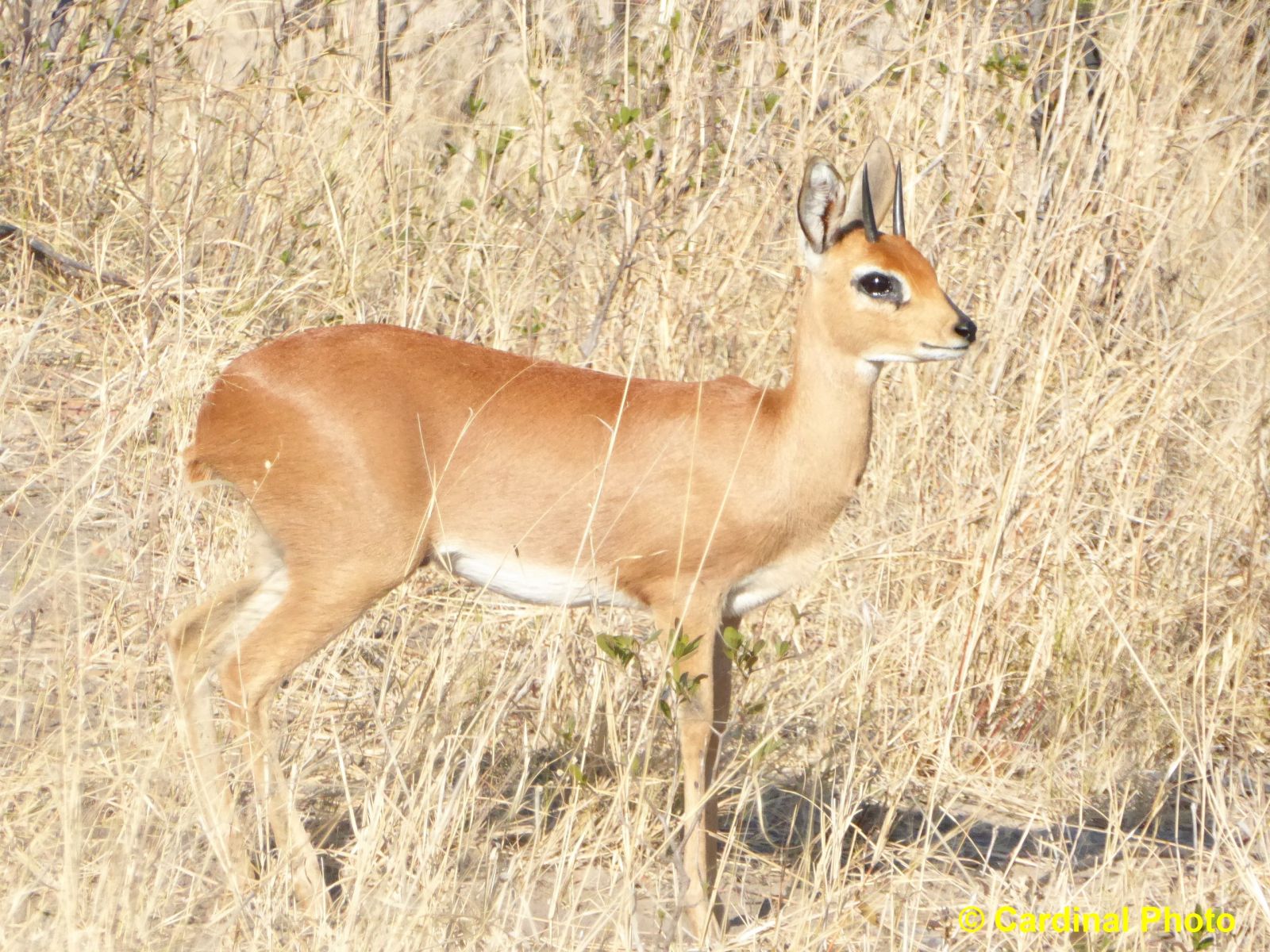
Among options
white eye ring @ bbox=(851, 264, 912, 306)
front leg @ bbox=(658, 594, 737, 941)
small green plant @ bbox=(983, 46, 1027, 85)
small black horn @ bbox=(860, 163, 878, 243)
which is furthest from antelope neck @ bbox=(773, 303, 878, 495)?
small green plant @ bbox=(983, 46, 1027, 85)

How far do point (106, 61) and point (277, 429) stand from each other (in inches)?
140

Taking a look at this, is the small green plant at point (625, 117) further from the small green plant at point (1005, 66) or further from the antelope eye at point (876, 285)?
the antelope eye at point (876, 285)

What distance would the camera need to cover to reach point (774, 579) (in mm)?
4055

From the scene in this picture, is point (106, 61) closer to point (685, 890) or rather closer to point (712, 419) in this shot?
point (712, 419)

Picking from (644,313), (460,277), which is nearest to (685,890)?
(644,313)

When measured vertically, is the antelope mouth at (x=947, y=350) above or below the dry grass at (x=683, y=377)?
above

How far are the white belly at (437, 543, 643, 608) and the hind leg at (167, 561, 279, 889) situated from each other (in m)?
0.51

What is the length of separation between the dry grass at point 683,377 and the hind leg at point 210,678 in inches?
3.3

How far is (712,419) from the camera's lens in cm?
409

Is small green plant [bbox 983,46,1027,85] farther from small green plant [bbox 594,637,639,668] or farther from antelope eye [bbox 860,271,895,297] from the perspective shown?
small green plant [bbox 594,637,639,668]

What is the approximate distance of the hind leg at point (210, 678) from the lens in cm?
342

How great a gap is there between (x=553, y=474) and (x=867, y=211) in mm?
1016

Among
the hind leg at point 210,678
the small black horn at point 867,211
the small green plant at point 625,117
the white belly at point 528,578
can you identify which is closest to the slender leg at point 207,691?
the hind leg at point 210,678

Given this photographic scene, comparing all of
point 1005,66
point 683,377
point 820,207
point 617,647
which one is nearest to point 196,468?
point 617,647
